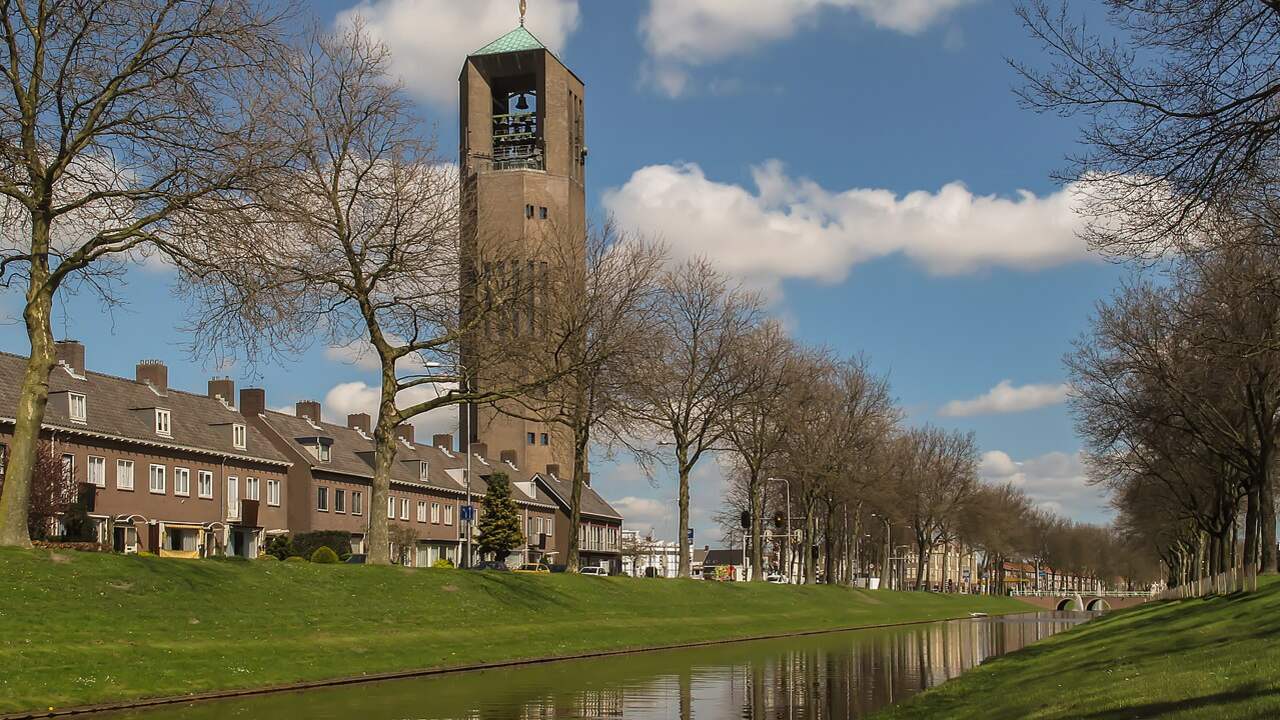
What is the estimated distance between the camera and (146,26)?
26.9 metres

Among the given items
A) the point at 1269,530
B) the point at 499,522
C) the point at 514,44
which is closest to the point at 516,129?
the point at 514,44

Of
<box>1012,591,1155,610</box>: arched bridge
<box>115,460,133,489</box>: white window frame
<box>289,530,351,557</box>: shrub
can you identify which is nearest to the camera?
<box>115,460,133,489</box>: white window frame

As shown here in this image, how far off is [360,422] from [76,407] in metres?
35.7

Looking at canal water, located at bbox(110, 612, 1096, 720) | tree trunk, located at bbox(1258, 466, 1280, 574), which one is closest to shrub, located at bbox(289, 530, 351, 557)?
canal water, located at bbox(110, 612, 1096, 720)

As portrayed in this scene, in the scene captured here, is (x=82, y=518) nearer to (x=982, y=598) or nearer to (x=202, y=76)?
(x=202, y=76)

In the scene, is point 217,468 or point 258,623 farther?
point 217,468

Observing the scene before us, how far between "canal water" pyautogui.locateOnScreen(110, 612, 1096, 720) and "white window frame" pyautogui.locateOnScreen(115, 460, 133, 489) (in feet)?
109

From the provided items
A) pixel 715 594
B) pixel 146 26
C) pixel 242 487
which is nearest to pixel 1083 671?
pixel 146 26

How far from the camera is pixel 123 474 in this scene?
6266cm

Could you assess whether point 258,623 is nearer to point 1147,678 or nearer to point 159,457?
point 1147,678

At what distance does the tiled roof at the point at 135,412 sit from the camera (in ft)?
192

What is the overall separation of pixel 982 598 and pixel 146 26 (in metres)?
106

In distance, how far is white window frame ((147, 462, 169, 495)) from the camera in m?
64.7

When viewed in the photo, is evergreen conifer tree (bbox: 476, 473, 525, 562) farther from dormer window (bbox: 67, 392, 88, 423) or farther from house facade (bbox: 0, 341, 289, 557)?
dormer window (bbox: 67, 392, 88, 423)
